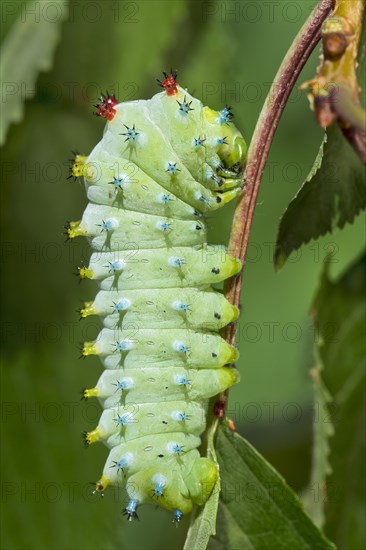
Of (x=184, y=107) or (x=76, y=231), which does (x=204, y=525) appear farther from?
(x=184, y=107)

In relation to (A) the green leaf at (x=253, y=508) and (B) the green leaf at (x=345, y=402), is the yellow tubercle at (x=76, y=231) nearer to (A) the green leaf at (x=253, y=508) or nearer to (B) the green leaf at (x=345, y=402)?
(A) the green leaf at (x=253, y=508)

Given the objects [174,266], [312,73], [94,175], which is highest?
[312,73]

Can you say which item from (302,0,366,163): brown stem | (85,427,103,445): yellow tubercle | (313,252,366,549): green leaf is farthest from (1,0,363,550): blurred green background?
(302,0,366,163): brown stem

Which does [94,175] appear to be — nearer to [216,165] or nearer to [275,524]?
[216,165]

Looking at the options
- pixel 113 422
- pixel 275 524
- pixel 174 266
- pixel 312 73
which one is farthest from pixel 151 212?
pixel 312 73

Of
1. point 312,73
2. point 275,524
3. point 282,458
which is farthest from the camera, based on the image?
point 312,73

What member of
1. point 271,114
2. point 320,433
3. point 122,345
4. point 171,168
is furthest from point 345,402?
point 271,114

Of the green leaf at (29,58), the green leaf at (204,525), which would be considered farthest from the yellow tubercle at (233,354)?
the green leaf at (29,58)

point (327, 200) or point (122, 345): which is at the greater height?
point (327, 200)
